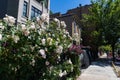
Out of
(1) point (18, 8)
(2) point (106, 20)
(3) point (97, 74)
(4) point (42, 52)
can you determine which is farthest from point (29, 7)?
(4) point (42, 52)

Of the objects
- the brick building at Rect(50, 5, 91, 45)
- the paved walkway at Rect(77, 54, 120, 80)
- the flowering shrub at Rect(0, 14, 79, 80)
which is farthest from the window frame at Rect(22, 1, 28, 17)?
the flowering shrub at Rect(0, 14, 79, 80)

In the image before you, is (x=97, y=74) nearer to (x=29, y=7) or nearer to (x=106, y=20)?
(x=29, y=7)

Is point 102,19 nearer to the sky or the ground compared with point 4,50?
nearer to the sky

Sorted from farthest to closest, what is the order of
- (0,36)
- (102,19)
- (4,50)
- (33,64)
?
(102,19) → (33,64) → (4,50) → (0,36)

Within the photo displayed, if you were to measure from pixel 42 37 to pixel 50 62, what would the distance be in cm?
81

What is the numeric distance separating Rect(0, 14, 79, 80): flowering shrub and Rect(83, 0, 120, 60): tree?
1056 inches

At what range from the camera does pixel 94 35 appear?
1347 inches

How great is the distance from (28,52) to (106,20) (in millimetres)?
28304

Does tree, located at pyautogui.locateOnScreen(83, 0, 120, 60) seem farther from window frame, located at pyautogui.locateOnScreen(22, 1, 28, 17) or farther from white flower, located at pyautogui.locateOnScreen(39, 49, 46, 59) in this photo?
white flower, located at pyautogui.locateOnScreen(39, 49, 46, 59)

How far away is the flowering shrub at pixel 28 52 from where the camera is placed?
5316mm

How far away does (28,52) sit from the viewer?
5676mm

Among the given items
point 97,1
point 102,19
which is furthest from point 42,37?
point 97,1

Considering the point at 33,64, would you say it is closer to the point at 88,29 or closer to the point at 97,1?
the point at 97,1

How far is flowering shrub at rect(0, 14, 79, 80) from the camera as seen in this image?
5.32 metres
